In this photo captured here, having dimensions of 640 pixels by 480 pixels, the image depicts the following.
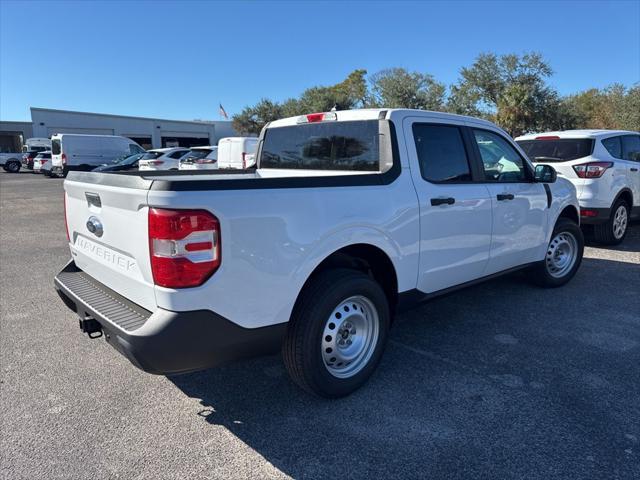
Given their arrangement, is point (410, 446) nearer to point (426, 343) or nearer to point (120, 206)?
point (426, 343)

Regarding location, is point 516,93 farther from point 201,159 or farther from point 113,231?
point 113,231

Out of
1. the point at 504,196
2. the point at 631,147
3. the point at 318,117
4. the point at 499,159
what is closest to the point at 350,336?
the point at 318,117

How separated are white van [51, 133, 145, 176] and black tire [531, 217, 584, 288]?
24.9 meters

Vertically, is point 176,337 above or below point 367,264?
below

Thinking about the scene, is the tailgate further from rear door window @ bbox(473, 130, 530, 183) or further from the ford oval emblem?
rear door window @ bbox(473, 130, 530, 183)

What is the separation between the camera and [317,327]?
2.78m

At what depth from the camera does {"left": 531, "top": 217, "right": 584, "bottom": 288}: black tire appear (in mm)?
5191

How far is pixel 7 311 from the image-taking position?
474 cm

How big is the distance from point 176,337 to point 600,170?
7.00 m

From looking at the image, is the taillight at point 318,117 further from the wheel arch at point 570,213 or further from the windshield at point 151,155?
the windshield at point 151,155

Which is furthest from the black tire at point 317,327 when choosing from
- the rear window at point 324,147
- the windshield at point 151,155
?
the windshield at point 151,155

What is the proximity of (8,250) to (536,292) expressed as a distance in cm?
803

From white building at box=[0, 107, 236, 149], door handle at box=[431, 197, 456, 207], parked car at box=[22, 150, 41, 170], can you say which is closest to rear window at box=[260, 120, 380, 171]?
door handle at box=[431, 197, 456, 207]

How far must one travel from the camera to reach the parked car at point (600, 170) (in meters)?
7.02
